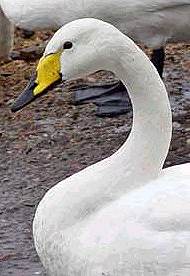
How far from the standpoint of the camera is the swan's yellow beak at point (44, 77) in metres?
4.06

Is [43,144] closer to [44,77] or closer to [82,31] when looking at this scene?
[44,77]

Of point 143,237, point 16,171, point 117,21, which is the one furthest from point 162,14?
point 143,237

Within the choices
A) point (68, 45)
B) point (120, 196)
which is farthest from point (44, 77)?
point (120, 196)

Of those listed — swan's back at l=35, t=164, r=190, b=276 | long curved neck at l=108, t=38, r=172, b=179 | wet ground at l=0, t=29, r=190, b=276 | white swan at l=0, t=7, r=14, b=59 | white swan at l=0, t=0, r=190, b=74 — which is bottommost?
white swan at l=0, t=7, r=14, b=59

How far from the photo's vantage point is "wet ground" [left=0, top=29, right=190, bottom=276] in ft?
16.9

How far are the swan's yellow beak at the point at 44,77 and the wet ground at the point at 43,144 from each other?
0.88 metres

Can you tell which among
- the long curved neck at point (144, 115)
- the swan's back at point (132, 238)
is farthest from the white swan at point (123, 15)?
the swan's back at point (132, 238)

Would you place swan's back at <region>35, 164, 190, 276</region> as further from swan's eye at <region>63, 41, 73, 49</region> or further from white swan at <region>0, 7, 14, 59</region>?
white swan at <region>0, 7, 14, 59</region>

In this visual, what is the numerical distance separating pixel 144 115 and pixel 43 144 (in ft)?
7.77

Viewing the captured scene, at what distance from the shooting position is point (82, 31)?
3.94 meters

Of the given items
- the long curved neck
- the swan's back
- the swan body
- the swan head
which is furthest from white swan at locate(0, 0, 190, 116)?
the swan's back

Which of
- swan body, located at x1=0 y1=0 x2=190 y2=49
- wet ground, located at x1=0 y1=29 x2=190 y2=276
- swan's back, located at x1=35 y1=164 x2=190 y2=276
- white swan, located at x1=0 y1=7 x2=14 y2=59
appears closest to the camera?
swan's back, located at x1=35 y1=164 x2=190 y2=276

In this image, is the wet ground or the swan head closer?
the swan head

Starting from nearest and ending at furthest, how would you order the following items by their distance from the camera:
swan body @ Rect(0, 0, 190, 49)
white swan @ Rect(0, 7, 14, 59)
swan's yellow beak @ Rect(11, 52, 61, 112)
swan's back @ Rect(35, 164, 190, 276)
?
swan's back @ Rect(35, 164, 190, 276) < swan's yellow beak @ Rect(11, 52, 61, 112) < swan body @ Rect(0, 0, 190, 49) < white swan @ Rect(0, 7, 14, 59)
